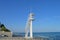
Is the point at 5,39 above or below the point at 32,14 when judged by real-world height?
below

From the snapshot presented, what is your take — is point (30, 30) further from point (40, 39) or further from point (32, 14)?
point (40, 39)

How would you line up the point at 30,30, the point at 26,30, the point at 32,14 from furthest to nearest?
the point at 26,30
the point at 30,30
the point at 32,14

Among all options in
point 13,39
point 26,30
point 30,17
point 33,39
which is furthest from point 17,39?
point 26,30

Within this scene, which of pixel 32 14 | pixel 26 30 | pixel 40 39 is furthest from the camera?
pixel 26 30

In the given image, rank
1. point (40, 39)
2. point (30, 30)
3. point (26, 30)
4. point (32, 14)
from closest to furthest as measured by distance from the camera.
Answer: point (40, 39) → point (32, 14) → point (30, 30) → point (26, 30)

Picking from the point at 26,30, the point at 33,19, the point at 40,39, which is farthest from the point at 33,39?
the point at 26,30

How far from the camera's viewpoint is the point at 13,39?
83.1ft

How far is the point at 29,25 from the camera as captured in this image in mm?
31500

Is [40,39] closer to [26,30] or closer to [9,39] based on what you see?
[9,39]

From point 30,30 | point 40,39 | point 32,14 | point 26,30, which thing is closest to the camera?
point 40,39

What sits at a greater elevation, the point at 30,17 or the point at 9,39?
the point at 30,17

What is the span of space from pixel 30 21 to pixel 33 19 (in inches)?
44.4

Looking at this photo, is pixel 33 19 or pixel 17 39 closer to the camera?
pixel 17 39

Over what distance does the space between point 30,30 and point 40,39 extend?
20.0ft
